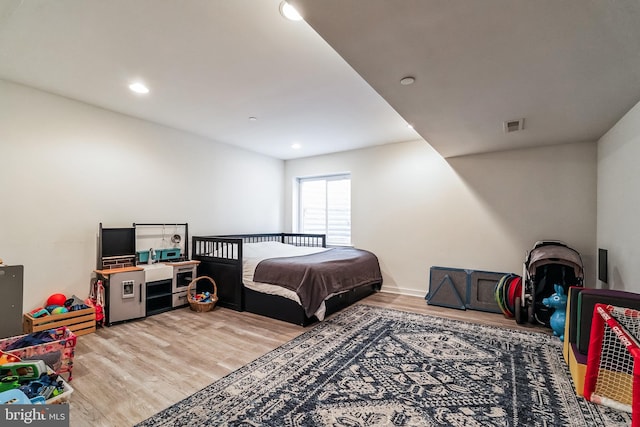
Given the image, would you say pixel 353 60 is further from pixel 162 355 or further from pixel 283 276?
pixel 162 355

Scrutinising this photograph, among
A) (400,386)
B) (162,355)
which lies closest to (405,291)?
(400,386)

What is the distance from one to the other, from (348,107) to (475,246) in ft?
9.11

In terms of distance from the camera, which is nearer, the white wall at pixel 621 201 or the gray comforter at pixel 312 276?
the white wall at pixel 621 201

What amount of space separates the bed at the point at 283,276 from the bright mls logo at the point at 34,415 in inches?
83.8

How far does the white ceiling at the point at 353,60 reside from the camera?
1.43m

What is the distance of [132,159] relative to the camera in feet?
12.8

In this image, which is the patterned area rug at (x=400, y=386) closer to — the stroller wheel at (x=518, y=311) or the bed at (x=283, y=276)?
the stroller wheel at (x=518, y=311)

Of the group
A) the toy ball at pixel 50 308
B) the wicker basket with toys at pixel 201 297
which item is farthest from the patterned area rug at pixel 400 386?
the toy ball at pixel 50 308

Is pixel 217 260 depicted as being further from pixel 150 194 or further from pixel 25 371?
pixel 25 371

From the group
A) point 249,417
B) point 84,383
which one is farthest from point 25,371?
point 249,417

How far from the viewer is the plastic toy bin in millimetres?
2051

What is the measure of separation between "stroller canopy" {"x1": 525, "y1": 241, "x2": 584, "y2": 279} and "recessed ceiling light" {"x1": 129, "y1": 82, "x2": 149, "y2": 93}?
15.3 feet

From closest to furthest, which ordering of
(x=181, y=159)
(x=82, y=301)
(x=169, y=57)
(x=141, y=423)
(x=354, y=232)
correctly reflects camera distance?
(x=141, y=423)
(x=169, y=57)
(x=82, y=301)
(x=181, y=159)
(x=354, y=232)

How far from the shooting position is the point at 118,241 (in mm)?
3631
